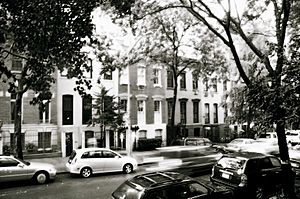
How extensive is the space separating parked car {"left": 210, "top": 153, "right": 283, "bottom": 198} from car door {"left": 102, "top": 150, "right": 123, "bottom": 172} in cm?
635

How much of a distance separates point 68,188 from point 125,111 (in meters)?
12.8

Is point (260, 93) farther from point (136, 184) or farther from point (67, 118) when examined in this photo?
point (67, 118)

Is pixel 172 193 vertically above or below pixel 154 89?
below

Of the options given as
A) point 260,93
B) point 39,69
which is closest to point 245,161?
point 260,93

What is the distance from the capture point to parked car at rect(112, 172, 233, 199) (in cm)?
699

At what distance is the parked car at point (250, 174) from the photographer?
1010 cm

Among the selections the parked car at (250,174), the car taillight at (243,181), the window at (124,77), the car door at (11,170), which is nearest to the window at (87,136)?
the window at (124,77)

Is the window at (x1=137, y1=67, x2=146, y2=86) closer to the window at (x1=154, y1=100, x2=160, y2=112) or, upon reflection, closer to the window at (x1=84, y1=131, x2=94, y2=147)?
the window at (x1=154, y1=100, x2=160, y2=112)

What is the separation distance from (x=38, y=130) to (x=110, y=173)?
8803mm

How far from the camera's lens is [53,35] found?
622 cm

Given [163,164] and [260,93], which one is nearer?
[260,93]

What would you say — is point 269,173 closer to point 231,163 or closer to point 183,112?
point 231,163

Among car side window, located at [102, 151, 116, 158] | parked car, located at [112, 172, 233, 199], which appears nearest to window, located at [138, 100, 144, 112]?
car side window, located at [102, 151, 116, 158]

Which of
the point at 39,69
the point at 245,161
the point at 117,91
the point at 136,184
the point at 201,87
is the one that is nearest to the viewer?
the point at 39,69
